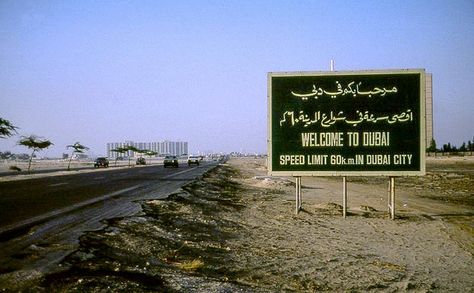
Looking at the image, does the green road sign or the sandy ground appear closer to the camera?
the sandy ground

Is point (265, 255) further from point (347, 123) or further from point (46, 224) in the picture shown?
point (347, 123)

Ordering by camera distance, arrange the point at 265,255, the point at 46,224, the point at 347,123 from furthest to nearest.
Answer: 1. the point at 347,123
2. the point at 46,224
3. the point at 265,255

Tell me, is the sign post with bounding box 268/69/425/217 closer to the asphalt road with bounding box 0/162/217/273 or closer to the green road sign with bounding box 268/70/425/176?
the green road sign with bounding box 268/70/425/176

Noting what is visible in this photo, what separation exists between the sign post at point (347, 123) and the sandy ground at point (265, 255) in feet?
5.57

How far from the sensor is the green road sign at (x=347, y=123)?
38.4 feet

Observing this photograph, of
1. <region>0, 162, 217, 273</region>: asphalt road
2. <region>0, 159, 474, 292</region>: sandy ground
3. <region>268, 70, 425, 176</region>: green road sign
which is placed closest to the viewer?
<region>0, 159, 474, 292</region>: sandy ground

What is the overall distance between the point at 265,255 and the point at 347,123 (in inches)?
241

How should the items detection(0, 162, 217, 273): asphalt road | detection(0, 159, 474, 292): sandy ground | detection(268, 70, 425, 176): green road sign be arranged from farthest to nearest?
detection(268, 70, 425, 176): green road sign, detection(0, 162, 217, 273): asphalt road, detection(0, 159, 474, 292): sandy ground

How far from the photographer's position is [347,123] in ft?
39.3

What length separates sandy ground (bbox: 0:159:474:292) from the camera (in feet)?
17.1

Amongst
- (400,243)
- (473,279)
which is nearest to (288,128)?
(400,243)

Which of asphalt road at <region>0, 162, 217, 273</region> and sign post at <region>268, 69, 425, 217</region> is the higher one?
sign post at <region>268, 69, 425, 217</region>

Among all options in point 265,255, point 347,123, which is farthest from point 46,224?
point 347,123

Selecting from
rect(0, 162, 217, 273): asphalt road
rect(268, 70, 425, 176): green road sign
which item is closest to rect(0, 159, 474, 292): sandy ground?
rect(0, 162, 217, 273): asphalt road
